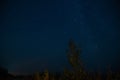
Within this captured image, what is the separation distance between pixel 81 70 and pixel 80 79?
27 cm

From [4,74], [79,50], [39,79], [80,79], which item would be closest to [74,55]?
[79,50]

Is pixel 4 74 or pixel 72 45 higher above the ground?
pixel 4 74

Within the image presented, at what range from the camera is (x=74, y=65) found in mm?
7059

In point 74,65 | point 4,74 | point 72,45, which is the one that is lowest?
point 74,65

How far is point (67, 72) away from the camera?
23.3 ft

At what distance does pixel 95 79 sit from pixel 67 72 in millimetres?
740

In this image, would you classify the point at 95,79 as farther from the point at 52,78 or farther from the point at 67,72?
the point at 52,78

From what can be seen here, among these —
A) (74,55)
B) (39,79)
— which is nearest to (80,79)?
(74,55)

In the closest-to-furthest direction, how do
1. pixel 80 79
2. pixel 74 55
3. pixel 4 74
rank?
pixel 80 79
pixel 74 55
pixel 4 74

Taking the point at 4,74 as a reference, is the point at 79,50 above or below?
below

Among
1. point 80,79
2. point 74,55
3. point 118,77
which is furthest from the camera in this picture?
point 118,77

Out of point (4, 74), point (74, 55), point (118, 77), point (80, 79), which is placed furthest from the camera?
point (4, 74)

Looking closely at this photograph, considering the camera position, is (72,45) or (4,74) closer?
(72,45)

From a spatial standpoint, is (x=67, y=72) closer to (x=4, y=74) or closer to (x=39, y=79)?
(x=39, y=79)
